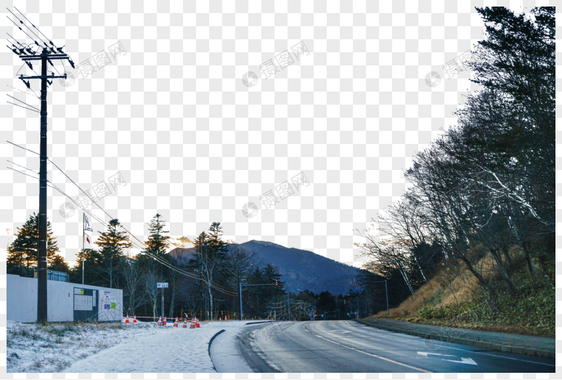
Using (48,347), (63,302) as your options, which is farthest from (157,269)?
(48,347)

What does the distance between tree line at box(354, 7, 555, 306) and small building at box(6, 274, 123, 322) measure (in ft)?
73.8

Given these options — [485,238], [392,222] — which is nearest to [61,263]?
[392,222]

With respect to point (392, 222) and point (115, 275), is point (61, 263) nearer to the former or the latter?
point (115, 275)

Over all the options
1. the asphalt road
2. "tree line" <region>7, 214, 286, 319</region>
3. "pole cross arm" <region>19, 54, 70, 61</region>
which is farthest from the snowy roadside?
"tree line" <region>7, 214, 286, 319</region>

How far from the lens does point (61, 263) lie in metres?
86.8

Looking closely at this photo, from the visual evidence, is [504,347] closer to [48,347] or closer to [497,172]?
[497,172]

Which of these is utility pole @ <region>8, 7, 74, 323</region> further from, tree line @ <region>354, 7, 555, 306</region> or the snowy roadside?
tree line @ <region>354, 7, 555, 306</region>

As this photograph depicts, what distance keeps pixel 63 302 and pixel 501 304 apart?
27.5 m

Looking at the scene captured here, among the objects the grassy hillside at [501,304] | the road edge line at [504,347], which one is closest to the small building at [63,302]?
A: the road edge line at [504,347]

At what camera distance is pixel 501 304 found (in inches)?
1054

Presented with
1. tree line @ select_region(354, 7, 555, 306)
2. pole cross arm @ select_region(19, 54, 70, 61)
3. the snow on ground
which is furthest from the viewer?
pole cross arm @ select_region(19, 54, 70, 61)

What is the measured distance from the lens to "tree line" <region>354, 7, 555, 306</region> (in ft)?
57.8

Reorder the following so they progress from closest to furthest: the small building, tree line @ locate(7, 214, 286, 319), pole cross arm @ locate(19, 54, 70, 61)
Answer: pole cross arm @ locate(19, 54, 70, 61) → the small building → tree line @ locate(7, 214, 286, 319)

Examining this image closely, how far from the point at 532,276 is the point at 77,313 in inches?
1175
